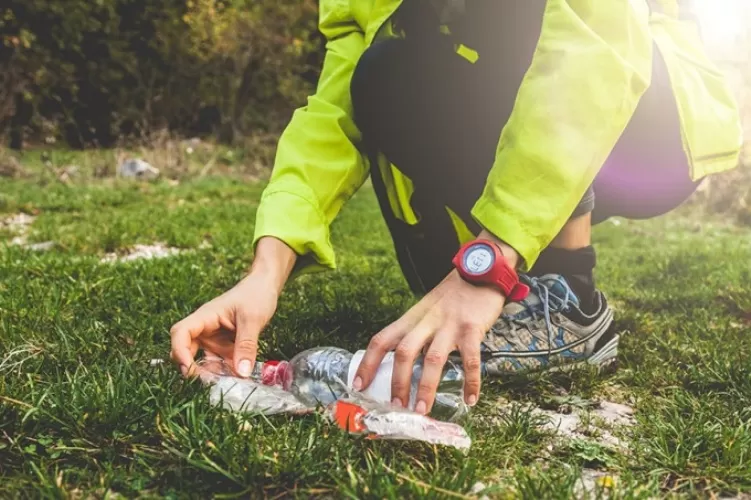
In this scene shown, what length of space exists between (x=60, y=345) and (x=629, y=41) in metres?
1.75

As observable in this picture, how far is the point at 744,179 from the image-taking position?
1102cm

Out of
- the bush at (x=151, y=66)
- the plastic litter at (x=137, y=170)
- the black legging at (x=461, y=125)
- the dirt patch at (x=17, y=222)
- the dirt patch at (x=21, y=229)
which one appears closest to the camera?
the black legging at (x=461, y=125)

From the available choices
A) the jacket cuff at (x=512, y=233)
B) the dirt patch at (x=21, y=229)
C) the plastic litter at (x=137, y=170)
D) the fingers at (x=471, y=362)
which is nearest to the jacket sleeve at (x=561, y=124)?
the jacket cuff at (x=512, y=233)

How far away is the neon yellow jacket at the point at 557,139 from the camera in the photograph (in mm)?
1651

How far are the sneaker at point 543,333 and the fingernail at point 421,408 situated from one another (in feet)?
2.11

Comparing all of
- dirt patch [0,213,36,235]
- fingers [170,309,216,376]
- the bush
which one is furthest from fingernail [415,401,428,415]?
the bush

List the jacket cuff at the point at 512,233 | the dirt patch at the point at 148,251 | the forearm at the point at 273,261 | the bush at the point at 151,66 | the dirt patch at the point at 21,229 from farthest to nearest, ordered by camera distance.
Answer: the bush at the point at 151,66, the dirt patch at the point at 21,229, the dirt patch at the point at 148,251, the forearm at the point at 273,261, the jacket cuff at the point at 512,233

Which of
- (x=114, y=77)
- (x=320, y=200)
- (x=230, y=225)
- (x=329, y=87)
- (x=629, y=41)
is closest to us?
(x=629, y=41)

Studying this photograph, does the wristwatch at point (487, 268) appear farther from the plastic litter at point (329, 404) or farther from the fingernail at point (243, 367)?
the fingernail at point (243, 367)

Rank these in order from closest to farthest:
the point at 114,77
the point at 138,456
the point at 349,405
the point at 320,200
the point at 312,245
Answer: the point at 138,456 < the point at 349,405 < the point at 312,245 < the point at 320,200 < the point at 114,77

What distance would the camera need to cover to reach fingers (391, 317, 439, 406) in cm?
146

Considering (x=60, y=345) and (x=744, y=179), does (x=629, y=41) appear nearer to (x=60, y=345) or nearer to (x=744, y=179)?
(x=60, y=345)

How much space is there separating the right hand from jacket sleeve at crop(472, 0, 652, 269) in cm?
59

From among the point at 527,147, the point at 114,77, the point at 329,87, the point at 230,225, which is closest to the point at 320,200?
the point at 329,87
